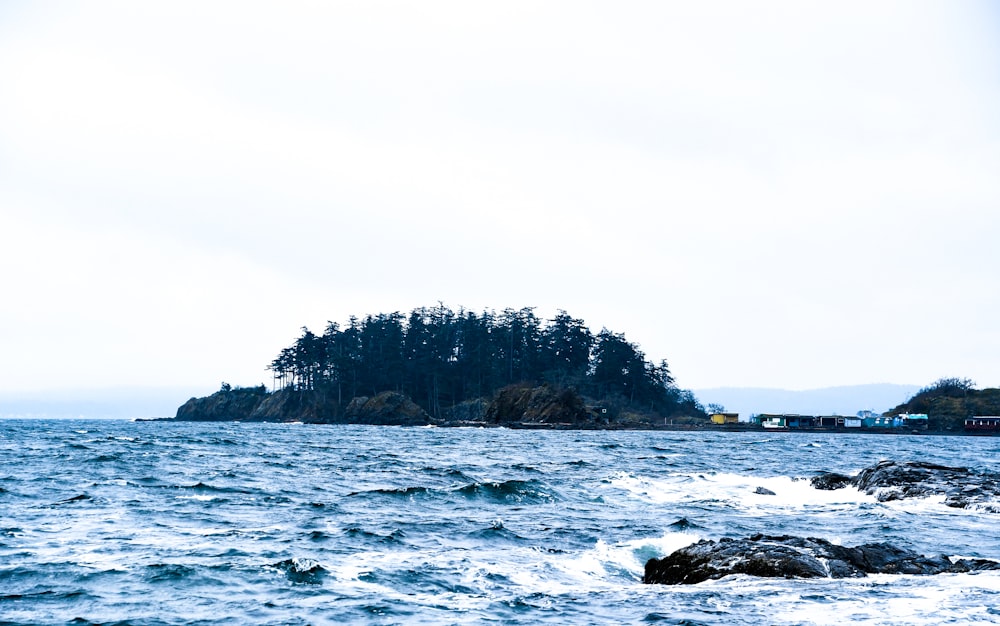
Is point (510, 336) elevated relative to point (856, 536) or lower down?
elevated

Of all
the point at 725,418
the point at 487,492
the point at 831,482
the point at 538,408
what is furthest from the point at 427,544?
the point at 725,418

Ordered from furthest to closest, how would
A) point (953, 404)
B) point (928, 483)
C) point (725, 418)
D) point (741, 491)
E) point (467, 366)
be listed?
1. point (467, 366)
2. point (725, 418)
3. point (953, 404)
4. point (741, 491)
5. point (928, 483)

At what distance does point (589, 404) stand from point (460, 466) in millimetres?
116636

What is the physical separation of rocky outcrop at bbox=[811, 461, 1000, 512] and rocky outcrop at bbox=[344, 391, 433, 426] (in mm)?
125295

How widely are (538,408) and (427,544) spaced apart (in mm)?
132836

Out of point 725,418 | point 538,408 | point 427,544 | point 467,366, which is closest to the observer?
point 427,544

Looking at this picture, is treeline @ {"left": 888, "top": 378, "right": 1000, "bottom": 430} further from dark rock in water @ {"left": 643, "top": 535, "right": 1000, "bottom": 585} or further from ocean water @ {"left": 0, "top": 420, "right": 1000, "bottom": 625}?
dark rock in water @ {"left": 643, "top": 535, "right": 1000, "bottom": 585}

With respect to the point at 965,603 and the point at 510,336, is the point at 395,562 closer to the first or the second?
the point at 965,603

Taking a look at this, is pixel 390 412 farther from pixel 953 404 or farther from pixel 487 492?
pixel 487 492

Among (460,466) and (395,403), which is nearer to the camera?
(460,466)

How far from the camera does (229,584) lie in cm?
2041

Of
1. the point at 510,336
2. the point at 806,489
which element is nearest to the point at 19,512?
the point at 806,489

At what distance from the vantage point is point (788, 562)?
2161 centimetres

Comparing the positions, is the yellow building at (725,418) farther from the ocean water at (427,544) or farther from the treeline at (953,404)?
the ocean water at (427,544)
